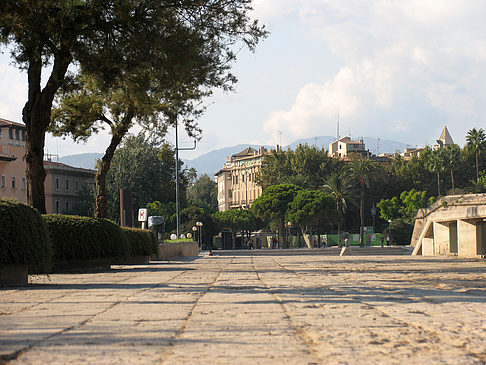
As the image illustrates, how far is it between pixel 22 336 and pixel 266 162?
10473cm

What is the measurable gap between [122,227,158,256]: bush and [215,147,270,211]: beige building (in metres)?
108

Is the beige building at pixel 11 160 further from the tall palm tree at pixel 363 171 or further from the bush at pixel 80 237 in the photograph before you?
the bush at pixel 80 237

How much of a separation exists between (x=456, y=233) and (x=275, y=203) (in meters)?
45.7

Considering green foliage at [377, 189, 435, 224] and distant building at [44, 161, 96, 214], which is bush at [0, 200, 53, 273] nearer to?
distant building at [44, 161, 96, 214]

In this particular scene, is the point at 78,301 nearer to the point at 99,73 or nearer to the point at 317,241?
the point at 99,73

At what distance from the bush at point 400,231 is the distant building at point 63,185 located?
37.5m

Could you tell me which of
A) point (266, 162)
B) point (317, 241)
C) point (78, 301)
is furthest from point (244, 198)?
point (78, 301)

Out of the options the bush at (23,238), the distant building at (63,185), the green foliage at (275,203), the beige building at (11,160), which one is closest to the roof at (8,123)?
the beige building at (11,160)

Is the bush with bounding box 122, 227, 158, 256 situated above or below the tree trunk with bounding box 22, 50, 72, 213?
below

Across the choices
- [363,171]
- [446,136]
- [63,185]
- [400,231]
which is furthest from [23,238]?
[446,136]

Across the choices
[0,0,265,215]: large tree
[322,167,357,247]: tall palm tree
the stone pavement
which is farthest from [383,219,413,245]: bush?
the stone pavement

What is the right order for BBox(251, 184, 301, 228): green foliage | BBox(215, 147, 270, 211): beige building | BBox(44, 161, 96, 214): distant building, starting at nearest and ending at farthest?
BBox(44, 161, 96, 214): distant building
BBox(251, 184, 301, 228): green foliage
BBox(215, 147, 270, 211): beige building

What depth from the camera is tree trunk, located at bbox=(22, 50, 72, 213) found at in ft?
56.2

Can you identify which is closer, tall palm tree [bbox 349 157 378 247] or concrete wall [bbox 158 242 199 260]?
concrete wall [bbox 158 242 199 260]
